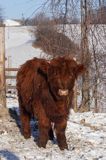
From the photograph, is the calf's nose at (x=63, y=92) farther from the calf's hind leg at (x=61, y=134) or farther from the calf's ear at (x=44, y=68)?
the calf's hind leg at (x=61, y=134)

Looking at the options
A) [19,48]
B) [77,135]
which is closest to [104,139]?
[77,135]

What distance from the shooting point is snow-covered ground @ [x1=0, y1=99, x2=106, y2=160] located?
9.03 meters

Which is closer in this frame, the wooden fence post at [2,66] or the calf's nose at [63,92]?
the calf's nose at [63,92]

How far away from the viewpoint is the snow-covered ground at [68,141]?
29.6 feet

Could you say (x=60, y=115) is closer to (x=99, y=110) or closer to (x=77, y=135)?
(x=77, y=135)

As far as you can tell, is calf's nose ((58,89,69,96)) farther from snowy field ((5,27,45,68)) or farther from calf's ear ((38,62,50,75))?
snowy field ((5,27,45,68))

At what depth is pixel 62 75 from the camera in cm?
898

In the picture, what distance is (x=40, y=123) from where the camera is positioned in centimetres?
958

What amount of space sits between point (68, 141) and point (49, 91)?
4.19 feet

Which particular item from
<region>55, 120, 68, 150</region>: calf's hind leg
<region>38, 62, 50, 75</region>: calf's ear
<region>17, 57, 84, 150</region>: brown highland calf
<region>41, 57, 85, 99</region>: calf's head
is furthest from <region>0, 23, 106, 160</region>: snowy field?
<region>38, 62, 50, 75</region>: calf's ear

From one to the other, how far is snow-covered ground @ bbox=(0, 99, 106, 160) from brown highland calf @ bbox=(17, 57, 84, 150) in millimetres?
245

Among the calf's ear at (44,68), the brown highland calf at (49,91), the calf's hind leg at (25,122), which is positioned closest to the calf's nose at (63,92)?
the brown highland calf at (49,91)

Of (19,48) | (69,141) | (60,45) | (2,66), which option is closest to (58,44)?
(60,45)

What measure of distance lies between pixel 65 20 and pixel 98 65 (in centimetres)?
152
